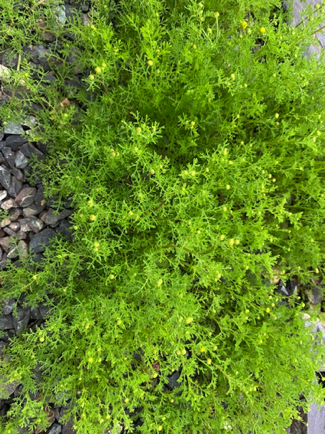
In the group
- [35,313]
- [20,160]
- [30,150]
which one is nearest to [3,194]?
[20,160]

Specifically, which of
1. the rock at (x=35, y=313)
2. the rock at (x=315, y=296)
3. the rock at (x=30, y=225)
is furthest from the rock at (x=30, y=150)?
the rock at (x=315, y=296)

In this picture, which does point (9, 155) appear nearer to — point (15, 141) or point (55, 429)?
point (15, 141)

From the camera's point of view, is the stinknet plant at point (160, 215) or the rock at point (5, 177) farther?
the rock at point (5, 177)

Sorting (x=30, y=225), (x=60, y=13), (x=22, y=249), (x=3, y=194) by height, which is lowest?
(x=22, y=249)

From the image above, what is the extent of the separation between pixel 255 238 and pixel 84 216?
1.25m

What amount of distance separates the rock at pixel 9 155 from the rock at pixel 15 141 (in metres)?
0.03

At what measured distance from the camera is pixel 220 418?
2.59m

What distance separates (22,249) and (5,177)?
643 millimetres

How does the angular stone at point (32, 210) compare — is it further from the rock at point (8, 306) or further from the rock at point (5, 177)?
the rock at point (8, 306)

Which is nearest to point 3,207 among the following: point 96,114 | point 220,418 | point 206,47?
point 96,114

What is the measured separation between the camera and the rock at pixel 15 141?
9.14 ft

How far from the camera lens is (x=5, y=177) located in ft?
9.15

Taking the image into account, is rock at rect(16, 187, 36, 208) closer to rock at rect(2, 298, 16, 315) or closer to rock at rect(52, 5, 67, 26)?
rock at rect(2, 298, 16, 315)

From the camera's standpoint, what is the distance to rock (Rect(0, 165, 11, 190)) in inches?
110
